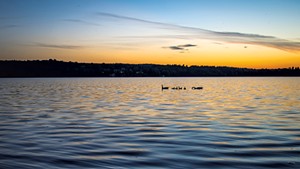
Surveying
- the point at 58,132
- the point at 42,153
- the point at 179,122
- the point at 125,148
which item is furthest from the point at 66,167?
the point at 179,122

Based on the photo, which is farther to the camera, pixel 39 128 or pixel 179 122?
pixel 179 122

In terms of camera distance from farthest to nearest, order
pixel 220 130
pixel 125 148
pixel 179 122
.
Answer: pixel 179 122
pixel 220 130
pixel 125 148

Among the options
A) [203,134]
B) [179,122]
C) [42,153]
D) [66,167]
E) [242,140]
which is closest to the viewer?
[66,167]

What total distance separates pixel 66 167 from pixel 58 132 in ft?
25.0

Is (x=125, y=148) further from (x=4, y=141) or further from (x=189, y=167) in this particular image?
(x=4, y=141)

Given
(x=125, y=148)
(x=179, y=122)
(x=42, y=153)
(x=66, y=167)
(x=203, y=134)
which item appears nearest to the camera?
(x=66, y=167)

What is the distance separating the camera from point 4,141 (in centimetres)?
1609

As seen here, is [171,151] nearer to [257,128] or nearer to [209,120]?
[257,128]

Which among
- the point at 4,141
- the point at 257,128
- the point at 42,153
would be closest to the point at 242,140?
the point at 257,128

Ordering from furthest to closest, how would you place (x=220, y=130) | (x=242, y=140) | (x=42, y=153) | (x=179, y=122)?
(x=179, y=122), (x=220, y=130), (x=242, y=140), (x=42, y=153)

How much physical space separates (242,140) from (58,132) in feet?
32.2

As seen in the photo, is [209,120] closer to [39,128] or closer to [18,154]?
[39,128]

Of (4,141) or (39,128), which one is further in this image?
(39,128)

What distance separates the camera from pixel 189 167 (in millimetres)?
11188
